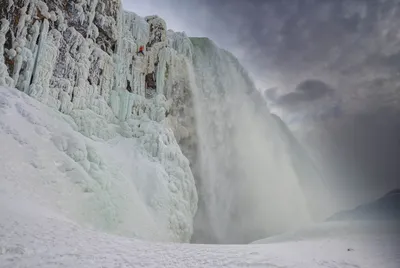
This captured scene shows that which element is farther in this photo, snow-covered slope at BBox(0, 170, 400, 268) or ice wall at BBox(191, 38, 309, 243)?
ice wall at BBox(191, 38, 309, 243)

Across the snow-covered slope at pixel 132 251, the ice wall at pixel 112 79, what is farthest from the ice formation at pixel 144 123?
the snow-covered slope at pixel 132 251

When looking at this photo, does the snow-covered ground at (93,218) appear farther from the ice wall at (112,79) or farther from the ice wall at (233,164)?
the ice wall at (233,164)

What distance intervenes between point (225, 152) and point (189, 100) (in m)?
4.72

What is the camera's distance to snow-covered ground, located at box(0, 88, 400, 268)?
16.1 feet

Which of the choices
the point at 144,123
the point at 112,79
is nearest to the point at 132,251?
the point at 144,123

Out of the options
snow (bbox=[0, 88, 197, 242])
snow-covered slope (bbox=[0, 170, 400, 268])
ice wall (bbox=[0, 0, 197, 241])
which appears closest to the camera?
snow-covered slope (bbox=[0, 170, 400, 268])

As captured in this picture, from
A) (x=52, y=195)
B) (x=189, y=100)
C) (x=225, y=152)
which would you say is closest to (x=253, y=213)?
(x=225, y=152)

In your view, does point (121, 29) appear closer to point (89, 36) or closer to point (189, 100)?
point (89, 36)

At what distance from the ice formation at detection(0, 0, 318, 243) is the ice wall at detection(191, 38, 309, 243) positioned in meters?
0.09

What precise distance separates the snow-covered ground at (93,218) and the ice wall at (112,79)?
27 centimetres

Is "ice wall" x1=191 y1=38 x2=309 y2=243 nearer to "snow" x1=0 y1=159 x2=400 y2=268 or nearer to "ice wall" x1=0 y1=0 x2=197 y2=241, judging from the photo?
"ice wall" x1=0 y1=0 x2=197 y2=241

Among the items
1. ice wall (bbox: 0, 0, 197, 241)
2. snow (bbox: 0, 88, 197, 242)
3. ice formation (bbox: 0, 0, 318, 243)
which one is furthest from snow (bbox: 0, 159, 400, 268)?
ice wall (bbox: 0, 0, 197, 241)

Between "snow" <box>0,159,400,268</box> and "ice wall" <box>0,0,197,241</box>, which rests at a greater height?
"ice wall" <box>0,0,197,241</box>

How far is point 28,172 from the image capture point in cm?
830
